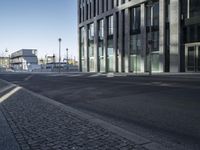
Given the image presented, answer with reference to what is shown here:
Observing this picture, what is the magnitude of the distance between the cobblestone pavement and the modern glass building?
2791 centimetres

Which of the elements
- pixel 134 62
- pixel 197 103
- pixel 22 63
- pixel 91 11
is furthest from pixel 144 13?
pixel 22 63

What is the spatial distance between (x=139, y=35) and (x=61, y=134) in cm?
3962

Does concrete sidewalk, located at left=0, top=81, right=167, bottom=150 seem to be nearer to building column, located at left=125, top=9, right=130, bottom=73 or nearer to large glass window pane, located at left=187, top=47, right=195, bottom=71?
large glass window pane, located at left=187, top=47, right=195, bottom=71

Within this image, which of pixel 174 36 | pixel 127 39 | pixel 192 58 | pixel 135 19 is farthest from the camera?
pixel 127 39

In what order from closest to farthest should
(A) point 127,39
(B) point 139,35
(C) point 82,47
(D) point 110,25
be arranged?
1. (B) point 139,35
2. (A) point 127,39
3. (D) point 110,25
4. (C) point 82,47

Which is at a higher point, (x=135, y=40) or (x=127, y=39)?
(x=127, y=39)

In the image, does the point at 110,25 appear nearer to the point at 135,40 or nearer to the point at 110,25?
the point at 110,25

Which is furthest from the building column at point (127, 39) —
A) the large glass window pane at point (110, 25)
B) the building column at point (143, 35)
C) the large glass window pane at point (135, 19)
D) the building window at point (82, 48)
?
the building window at point (82, 48)

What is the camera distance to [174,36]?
3688 cm

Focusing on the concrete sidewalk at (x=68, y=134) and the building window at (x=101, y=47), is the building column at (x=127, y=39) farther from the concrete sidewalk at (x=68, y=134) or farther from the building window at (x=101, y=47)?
the concrete sidewalk at (x=68, y=134)

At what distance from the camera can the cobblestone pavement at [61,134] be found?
206 inches

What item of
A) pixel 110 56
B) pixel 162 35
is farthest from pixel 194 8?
pixel 110 56

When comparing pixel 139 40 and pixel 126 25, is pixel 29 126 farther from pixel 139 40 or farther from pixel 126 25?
pixel 126 25

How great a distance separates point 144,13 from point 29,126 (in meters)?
38.4
